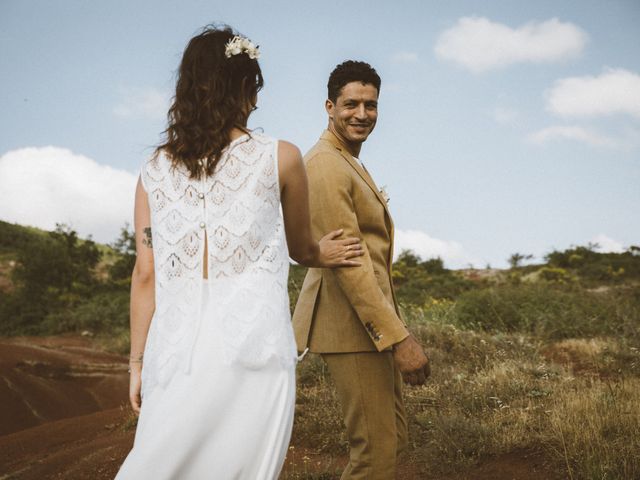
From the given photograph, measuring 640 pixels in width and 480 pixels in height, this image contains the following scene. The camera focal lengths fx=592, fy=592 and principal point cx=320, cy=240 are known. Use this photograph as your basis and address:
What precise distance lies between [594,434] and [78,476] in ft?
13.9

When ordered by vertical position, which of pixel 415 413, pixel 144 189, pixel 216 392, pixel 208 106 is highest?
pixel 208 106

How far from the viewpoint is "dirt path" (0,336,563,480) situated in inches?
175

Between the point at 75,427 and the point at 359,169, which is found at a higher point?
the point at 359,169

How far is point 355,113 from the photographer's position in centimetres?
293

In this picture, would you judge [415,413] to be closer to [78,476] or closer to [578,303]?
[78,476]

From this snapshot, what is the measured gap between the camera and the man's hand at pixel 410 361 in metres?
2.40

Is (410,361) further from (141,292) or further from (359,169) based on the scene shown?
(141,292)

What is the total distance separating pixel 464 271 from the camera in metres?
21.3

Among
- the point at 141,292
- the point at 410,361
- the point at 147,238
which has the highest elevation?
the point at 147,238

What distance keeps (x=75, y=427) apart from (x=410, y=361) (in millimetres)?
6375

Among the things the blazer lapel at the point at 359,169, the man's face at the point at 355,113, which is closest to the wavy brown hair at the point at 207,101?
the blazer lapel at the point at 359,169

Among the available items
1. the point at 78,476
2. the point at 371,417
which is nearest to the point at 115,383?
the point at 78,476

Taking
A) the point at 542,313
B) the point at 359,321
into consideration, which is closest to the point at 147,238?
the point at 359,321

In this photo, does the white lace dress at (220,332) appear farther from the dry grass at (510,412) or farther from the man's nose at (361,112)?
the dry grass at (510,412)
